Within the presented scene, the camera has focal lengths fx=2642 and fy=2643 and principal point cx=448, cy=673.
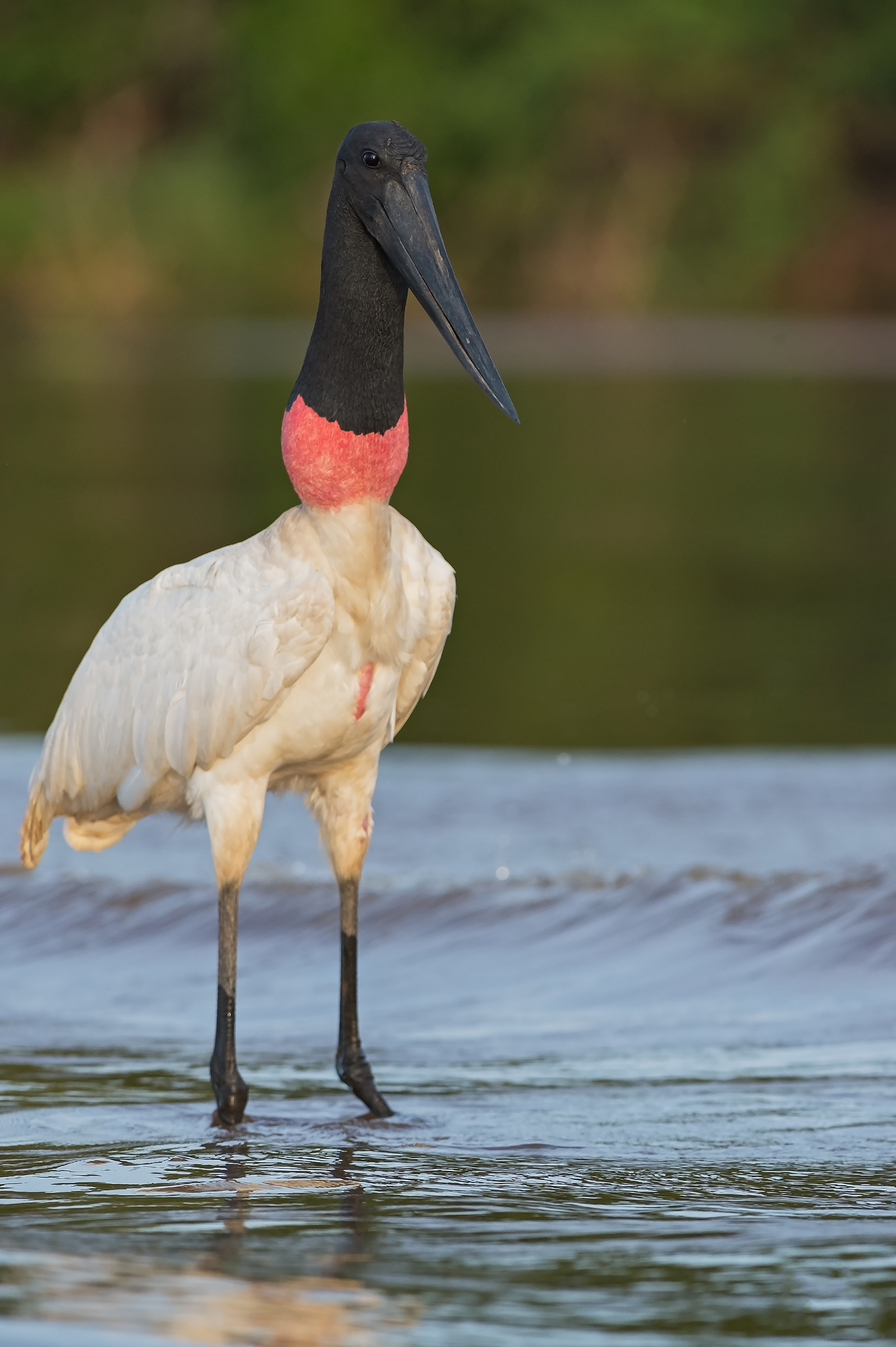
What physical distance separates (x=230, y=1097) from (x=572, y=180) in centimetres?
3477

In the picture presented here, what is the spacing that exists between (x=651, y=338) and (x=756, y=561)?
63.7 feet

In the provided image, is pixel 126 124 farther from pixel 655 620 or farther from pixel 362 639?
pixel 362 639

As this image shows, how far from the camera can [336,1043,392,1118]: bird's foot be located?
4906mm

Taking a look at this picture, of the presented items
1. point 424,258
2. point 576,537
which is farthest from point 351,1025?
point 576,537

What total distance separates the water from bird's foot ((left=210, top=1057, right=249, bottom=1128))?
0.03 m

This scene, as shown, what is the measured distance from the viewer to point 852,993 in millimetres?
5820

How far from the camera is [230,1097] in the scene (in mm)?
4793

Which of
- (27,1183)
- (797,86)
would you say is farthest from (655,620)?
(797,86)

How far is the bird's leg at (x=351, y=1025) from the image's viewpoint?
16.2 feet

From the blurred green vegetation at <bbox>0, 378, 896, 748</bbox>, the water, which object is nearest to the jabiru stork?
the water

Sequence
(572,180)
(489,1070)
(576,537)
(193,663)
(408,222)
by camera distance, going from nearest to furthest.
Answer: (408,222) < (193,663) < (489,1070) < (576,537) < (572,180)

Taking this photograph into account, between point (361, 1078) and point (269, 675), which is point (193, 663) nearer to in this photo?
point (269, 675)

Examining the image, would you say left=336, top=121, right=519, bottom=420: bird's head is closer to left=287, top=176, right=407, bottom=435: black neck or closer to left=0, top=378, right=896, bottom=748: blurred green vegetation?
left=287, top=176, right=407, bottom=435: black neck

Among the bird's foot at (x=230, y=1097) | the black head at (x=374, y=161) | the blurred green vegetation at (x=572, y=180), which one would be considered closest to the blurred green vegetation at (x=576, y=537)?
the bird's foot at (x=230, y=1097)
